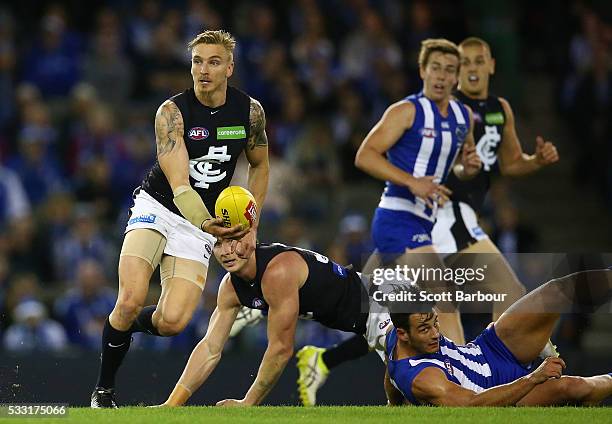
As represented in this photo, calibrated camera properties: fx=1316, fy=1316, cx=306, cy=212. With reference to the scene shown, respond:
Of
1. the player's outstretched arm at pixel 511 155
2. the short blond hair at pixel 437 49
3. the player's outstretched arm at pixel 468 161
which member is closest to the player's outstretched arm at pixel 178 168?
the short blond hair at pixel 437 49

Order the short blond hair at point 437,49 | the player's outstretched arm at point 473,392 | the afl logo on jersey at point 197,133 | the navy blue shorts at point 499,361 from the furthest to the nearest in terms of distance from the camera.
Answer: the short blond hair at point 437,49
the afl logo on jersey at point 197,133
the navy blue shorts at point 499,361
the player's outstretched arm at point 473,392

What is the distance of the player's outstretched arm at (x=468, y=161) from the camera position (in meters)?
9.59

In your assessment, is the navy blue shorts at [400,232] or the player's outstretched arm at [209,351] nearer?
the player's outstretched arm at [209,351]

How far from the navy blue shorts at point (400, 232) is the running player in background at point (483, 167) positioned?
14.1 inches

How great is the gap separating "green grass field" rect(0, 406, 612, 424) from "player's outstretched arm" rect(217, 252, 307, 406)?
0.33m

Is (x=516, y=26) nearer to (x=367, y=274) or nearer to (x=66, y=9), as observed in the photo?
(x=66, y=9)

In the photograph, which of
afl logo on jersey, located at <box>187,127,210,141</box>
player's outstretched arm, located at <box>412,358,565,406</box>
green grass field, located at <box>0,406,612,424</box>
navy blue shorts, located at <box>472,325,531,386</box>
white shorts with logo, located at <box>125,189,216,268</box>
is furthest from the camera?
white shorts with logo, located at <box>125,189,216,268</box>

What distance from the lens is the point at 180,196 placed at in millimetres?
8328

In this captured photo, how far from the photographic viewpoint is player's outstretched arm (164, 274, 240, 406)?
28.0 feet

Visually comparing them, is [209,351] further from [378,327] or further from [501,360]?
[501,360]

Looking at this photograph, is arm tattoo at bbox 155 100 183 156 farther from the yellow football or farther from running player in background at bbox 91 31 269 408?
the yellow football

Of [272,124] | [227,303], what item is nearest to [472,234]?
[227,303]

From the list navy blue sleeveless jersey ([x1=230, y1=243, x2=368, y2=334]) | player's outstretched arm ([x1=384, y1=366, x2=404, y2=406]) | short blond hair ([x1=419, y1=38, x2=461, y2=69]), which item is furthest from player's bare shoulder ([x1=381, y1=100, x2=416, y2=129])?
player's outstretched arm ([x1=384, y1=366, x2=404, y2=406])

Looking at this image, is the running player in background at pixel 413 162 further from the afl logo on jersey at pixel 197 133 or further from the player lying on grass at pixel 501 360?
the afl logo on jersey at pixel 197 133
